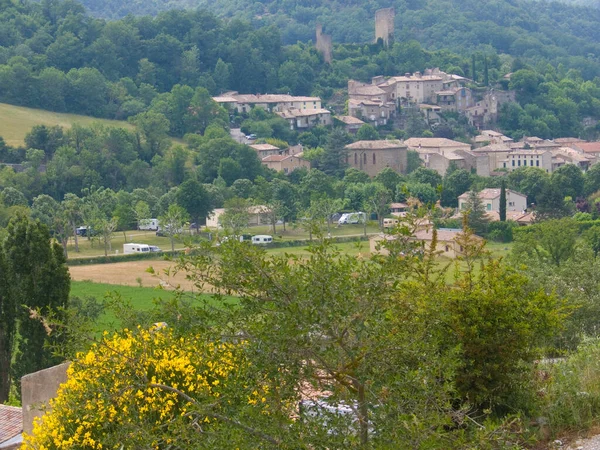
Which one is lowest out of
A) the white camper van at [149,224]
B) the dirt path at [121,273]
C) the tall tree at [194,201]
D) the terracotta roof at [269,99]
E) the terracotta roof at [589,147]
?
the dirt path at [121,273]

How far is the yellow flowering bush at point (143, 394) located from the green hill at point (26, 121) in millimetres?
59848

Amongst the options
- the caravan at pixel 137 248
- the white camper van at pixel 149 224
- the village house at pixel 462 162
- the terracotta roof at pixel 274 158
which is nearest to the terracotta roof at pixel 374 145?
the village house at pixel 462 162

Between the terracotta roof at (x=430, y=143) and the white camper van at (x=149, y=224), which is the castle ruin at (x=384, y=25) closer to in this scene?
the terracotta roof at (x=430, y=143)

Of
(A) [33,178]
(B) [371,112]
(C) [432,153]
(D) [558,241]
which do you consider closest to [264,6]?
(B) [371,112]

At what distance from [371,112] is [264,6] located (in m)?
62.2

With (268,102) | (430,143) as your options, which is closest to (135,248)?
(430,143)

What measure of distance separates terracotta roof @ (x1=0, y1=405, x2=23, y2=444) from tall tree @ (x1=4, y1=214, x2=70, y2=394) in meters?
7.35

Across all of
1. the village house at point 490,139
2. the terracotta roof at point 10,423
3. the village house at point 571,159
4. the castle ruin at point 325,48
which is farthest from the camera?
the castle ruin at point 325,48

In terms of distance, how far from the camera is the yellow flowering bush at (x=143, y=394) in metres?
6.69

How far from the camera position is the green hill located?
223ft

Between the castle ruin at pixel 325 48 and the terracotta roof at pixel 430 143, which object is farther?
the castle ruin at pixel 325 48

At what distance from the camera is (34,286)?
19.1 metres

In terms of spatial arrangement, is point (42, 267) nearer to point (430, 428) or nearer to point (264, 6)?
point (430, 428)

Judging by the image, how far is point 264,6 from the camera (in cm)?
14425
